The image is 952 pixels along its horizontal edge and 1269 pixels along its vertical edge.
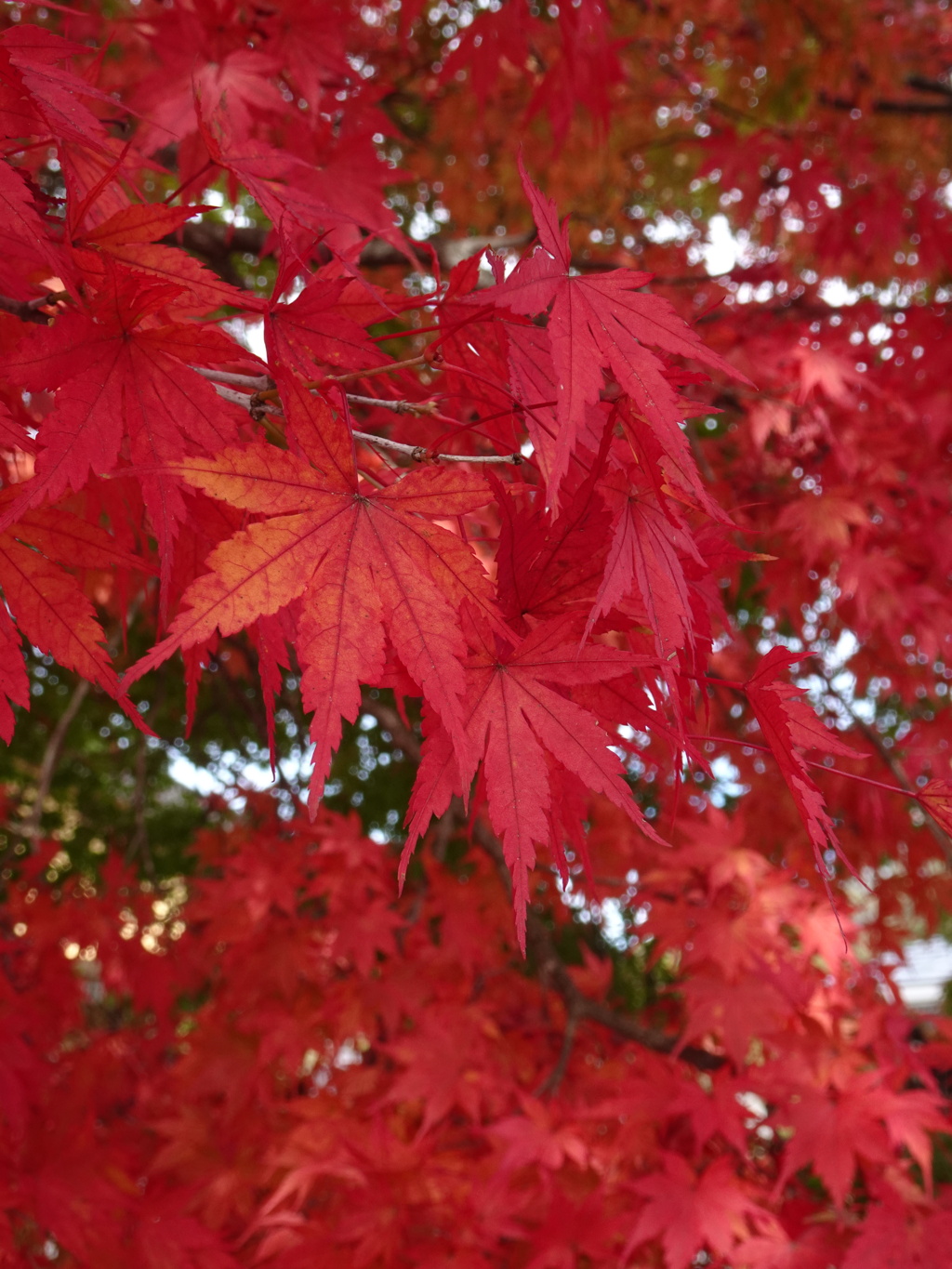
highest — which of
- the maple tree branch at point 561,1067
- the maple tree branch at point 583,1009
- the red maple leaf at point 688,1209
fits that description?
the maple tree branch at point 583,1009

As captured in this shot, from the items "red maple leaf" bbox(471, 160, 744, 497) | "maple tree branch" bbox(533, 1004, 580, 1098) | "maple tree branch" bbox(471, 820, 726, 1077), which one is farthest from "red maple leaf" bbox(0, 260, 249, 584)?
"maple tree branch" bbox(533, 1004, 580, 1098)

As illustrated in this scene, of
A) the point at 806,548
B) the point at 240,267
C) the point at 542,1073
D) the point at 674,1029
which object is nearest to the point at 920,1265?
the point at 542,1073

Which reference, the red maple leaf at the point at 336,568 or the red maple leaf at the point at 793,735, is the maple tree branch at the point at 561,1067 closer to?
the red maple leaf at the point at 793,735

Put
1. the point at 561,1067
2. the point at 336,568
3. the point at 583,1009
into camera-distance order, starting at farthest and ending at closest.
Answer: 1. the point at 583,1009
2. the point at 561,1067
3. the point at 336,568

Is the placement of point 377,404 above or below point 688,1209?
above

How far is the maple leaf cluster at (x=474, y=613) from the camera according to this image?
67 cm

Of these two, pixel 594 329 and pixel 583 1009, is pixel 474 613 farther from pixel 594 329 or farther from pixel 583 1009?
pixel 583 1009

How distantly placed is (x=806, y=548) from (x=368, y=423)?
1122 mm

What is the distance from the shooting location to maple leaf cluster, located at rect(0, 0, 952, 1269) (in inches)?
26.2

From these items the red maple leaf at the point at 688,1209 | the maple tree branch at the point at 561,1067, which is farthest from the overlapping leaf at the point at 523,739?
the maple tree branch at the point at 561,1067

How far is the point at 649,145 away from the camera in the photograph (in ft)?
11.5

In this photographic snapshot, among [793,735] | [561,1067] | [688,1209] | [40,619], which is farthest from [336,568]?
[561,1067]

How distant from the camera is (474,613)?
69 cm

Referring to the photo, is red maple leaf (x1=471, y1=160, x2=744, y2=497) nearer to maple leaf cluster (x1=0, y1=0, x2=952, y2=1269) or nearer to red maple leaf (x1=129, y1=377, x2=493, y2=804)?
maple leaf cluster (x1=0, y1=0, x2=952, y2=1269)
